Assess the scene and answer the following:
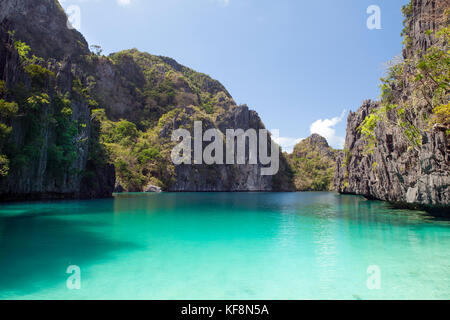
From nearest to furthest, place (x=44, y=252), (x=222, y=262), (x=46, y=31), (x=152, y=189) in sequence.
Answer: (x=222, y=262) < (x=44, y=252) < (x=152, y=189) < (x=46, y=31)

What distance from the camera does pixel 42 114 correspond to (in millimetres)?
24328

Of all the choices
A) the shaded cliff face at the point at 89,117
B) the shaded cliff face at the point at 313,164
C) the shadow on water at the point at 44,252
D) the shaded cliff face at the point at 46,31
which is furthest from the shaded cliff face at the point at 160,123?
the shadow on water at the point at 44,252

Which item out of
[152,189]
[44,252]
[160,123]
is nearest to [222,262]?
[44,252]

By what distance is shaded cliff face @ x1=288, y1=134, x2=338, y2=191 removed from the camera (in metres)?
98.1

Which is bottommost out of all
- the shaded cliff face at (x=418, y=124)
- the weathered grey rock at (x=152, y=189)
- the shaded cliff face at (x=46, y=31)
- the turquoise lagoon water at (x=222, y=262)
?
the weathered grey rock at (x=152, y=189)

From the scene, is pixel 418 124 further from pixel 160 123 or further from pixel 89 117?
pixel 160 123

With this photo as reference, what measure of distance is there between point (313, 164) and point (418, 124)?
3933 inches

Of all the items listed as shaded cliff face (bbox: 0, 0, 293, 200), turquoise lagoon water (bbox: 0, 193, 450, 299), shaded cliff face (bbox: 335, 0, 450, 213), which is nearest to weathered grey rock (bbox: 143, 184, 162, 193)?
shaded cliff face (bbox: 0, 0, 293, 200)

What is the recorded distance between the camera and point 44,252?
25.8 feet

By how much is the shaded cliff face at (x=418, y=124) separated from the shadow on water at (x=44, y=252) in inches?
597

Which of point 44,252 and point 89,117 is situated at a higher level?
point 89,117

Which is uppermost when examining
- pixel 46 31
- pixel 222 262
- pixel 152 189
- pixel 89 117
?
pixel 46 31

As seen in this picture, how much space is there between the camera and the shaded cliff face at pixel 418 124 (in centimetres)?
1347

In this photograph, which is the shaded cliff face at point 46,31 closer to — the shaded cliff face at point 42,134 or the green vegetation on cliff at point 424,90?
the shaded cliff face at point 42,134
